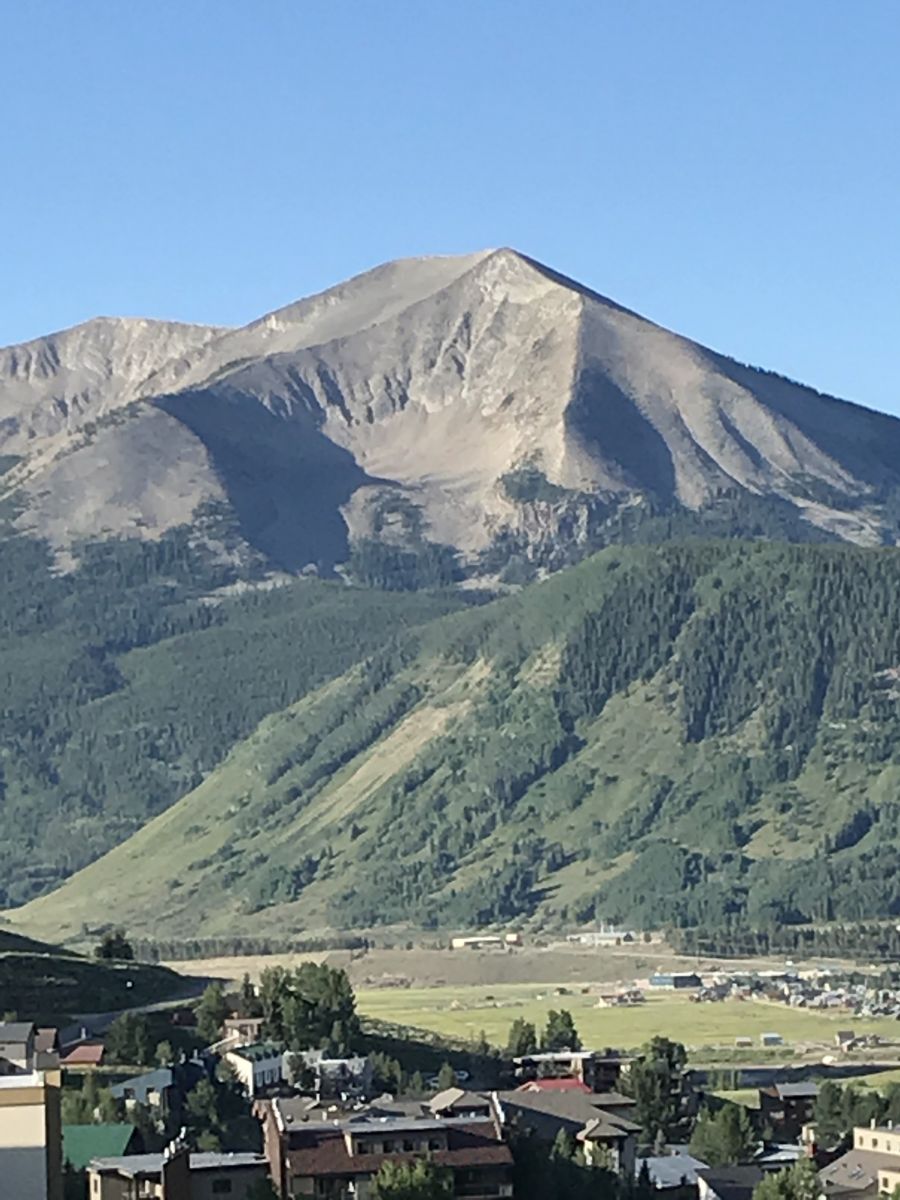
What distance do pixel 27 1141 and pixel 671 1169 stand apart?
69.6 metres

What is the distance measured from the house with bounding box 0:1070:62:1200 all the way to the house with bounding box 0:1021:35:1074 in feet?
171

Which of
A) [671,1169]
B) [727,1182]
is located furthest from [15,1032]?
[727,1182]

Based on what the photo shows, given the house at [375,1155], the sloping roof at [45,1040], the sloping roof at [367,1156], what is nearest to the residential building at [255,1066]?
the sloping roof at [45,1040]

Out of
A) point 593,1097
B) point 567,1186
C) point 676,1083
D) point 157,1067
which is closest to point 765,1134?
point 676,1083

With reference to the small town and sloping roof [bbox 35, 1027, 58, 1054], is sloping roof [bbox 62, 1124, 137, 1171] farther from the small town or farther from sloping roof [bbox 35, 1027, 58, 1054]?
sloping roof [bbox 35, 1027, 58, 1054]

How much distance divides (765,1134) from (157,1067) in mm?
33103

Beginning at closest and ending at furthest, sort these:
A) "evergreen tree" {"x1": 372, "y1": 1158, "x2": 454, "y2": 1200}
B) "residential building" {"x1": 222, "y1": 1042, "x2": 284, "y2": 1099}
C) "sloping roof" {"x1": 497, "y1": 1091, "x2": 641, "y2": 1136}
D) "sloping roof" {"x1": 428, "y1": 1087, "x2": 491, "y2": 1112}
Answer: "evergreen tree" {"x1": 372, "y1": 1158, "x2": 454, "y2": 1200} → "sloping roof" {"x1": 428, "y1": 1087, "x2": 491, "y2": 1112} → "sloping roof" {"x1": 497, "y1": 1091, "x2": 641, "y2": 1136} → "residential building" {"x1": 222, "y1": 1042, "x2": 284, "y2": 1099}

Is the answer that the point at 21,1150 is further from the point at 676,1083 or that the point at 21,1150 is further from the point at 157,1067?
the point at 676,1083

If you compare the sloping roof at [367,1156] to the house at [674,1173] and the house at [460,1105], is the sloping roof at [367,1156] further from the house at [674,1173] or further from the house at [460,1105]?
the house at [674,1173]

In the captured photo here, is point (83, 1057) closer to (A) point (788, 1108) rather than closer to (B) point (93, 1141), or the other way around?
(B) point (93, 1141)

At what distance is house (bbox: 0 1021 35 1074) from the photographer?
438 ft

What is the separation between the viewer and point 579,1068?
17675cm

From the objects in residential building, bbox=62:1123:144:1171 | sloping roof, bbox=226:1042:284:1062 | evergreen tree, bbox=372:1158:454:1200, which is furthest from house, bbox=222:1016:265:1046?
evergreen tree, bbox=372:1158:454:1200

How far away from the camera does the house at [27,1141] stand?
74.7 metres
